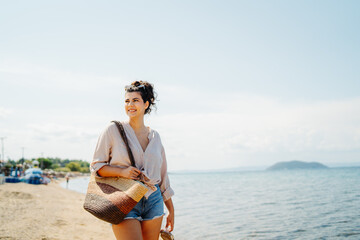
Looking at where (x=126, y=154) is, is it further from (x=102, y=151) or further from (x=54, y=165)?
(x=54, y=165)

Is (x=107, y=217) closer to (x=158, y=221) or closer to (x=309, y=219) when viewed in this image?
(x=158, y=221)

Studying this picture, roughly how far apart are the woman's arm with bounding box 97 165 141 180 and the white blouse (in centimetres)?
4

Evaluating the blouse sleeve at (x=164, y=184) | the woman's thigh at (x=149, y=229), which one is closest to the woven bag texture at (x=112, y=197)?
the woman's thigh at (x=149, y=229)

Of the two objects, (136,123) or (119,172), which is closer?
(119,172)

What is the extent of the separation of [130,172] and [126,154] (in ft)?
0.64

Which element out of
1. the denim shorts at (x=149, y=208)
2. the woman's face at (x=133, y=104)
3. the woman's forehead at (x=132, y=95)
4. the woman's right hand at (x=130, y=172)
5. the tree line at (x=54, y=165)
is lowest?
the tree line at (x=54, y=165)

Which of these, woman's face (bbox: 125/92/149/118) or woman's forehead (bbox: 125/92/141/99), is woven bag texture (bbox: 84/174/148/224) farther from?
woman's forehead (bbox: 125/92/141/99)

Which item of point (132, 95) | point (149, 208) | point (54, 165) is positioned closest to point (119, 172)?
point (149, 208)

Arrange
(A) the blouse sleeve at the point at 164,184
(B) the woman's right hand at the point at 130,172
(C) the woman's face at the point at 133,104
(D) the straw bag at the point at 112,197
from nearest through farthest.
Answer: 1. (D) the straw bag at the point at 112,197
2. (B) the woman's right hand at the point at 130,172
3. (C) the woman's face at the point at 133,104
4. (A) the blouse sleeve at the point at 164,184

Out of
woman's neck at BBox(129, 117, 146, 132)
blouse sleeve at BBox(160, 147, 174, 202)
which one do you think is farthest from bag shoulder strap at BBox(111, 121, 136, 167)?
blouse sleeve at BBox(160, 147, 174, 202)

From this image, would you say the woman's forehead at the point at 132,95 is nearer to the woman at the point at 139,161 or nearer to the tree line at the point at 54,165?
the woman at the point at 139,161

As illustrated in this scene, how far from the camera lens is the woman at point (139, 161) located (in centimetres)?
237

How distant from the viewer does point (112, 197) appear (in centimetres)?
225

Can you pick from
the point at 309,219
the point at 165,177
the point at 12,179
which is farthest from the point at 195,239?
the point at 12,179
